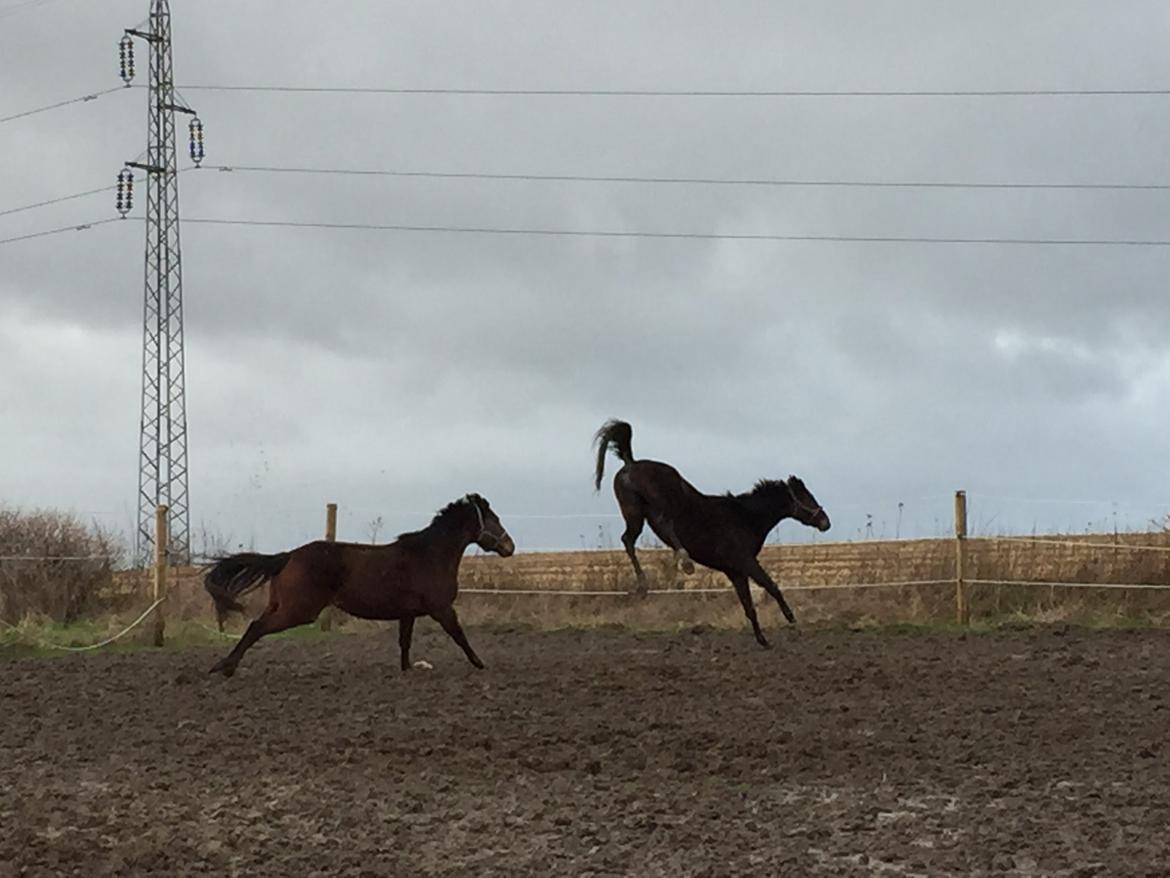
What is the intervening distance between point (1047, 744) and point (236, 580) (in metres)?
5.86

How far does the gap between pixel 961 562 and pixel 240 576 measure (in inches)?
283

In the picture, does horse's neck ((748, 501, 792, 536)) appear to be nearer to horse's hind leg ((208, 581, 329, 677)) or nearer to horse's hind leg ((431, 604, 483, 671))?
horse's hind leg ((431, 604, 483, 671))

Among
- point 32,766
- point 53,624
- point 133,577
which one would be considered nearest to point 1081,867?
point 32,766

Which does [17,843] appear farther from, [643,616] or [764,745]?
[643,616]

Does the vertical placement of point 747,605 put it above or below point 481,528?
below

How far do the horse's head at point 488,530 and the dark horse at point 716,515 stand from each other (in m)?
1.78

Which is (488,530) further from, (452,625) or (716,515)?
(716,515)

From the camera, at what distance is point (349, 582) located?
11352 mm

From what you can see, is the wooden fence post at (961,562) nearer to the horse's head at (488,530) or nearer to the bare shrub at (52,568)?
the horse's head at (488,530)

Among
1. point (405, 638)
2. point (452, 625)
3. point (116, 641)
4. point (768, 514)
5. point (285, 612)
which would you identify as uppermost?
point (768, 514)

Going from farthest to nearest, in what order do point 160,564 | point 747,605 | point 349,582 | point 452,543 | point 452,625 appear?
point 160,564 → point 747,605 → point 452,543 → point 452,625 → point 349,582

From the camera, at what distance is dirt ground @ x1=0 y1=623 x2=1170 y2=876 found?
639 cm

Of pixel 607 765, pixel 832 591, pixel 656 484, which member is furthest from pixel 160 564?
pixel 607 765

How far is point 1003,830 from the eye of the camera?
6.48 m
